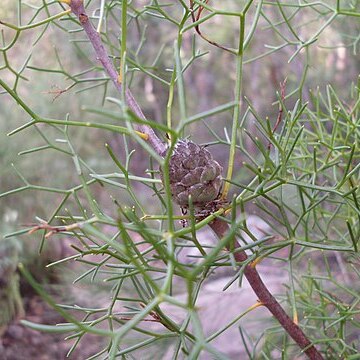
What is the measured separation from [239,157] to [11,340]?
160cm

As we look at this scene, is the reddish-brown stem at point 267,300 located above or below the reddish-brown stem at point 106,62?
below

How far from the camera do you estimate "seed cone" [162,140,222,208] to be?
0.40m

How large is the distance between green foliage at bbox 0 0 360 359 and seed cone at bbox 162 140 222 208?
0.05 feet

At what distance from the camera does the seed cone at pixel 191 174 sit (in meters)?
0.40

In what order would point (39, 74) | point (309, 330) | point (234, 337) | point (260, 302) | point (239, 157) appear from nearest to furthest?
point (260, 302), point (309, 330), point (234, 337), point (39, 74), point (239, 157)

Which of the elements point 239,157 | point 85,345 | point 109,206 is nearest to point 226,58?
point 239,157

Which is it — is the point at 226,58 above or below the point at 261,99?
above

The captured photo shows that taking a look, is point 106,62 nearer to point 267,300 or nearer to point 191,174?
point 191,174

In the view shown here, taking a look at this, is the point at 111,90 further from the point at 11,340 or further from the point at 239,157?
the point at 11,340

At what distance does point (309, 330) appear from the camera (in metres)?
0.67

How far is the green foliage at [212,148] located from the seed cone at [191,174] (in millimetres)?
16

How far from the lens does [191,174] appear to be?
40 cm

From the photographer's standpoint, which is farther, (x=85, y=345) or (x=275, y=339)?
(x=85, y=345)

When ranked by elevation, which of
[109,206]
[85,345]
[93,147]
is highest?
[93,147]
